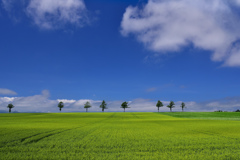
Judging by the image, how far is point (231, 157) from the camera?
40.5 ft

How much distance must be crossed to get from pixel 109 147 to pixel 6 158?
6.76 meters

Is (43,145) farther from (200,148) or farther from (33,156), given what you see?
(200,148)

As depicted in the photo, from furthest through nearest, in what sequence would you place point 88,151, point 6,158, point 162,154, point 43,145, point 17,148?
point 43,145
point 17,148
point 88,151
point 162,154
point 6,158

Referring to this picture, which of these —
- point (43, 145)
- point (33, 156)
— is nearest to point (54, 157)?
point (33, 156)

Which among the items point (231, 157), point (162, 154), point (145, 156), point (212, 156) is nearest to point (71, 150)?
point (145, 156)

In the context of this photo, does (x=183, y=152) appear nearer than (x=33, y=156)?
No

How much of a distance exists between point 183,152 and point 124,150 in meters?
4.01

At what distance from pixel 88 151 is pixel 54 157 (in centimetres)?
248

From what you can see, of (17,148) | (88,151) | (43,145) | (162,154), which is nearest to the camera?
(162,154)

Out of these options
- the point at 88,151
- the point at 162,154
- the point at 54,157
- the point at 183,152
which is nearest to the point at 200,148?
the point at 183,152

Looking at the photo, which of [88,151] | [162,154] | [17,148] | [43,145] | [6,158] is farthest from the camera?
[43,145]

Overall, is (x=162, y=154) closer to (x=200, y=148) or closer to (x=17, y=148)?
(x=200, y=148)

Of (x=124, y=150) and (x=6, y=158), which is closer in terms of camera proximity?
(x=6, y=158)

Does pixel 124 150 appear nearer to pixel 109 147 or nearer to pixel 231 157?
pixel 109 147
